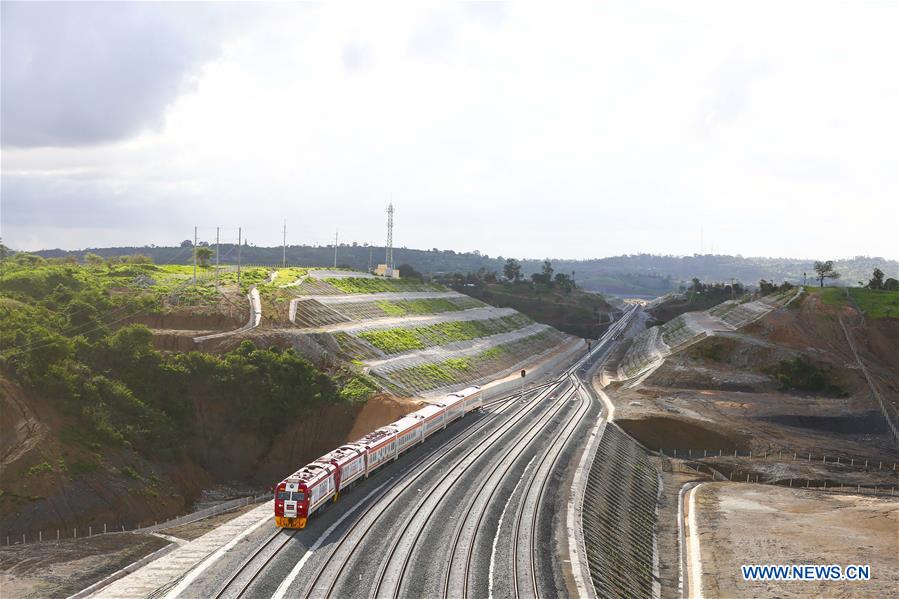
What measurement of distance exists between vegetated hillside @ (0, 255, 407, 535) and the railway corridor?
14.9 m

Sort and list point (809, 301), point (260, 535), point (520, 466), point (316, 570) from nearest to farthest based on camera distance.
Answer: point (316, 570), point (260, 535), point (520, 466), point (809, 301)

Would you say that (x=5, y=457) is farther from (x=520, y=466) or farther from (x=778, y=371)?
(x=778, y=371)

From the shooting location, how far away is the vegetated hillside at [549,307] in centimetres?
17488

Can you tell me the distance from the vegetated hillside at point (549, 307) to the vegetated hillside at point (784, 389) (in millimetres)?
63186

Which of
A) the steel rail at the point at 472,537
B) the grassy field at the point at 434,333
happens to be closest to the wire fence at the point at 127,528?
the steel rail at the point at 472,537

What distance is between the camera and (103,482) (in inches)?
1843

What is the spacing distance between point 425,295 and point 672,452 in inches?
2841

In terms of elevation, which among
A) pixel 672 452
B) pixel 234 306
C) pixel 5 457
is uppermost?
pixel 234 306

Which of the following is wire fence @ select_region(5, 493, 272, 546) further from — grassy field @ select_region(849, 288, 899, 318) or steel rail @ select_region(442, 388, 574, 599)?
grassy field @ select_region(849, 288, 899, 318)

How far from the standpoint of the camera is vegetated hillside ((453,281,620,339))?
574 feet

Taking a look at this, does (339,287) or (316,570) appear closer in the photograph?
(316,570)

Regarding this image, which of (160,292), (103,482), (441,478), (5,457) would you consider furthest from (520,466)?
(160,292)

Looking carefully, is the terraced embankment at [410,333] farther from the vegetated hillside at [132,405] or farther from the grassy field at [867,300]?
the grassy field at [867,300]

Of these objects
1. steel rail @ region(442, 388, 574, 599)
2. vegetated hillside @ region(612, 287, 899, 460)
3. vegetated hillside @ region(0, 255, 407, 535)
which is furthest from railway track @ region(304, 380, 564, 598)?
vegetated hillside @ region(612, 287, 899, 460)
